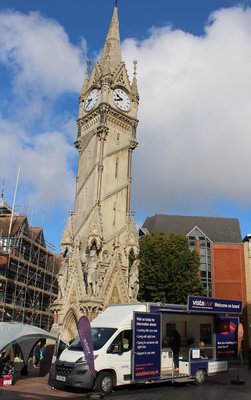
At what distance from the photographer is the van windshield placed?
14.0 m

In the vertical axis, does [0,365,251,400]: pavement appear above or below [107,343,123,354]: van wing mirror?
below

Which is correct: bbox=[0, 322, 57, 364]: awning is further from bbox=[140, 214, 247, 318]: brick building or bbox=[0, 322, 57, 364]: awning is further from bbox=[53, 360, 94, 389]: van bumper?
bbox=[140, 214, 247, 318]: brick building

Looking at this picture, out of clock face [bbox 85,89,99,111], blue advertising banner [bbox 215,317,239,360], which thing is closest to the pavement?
blue advertising banner [bbox 215,317,239,360]

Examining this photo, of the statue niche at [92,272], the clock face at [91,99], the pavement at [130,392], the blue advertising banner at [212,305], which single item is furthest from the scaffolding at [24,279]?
the blue advertising banner at [212,305]

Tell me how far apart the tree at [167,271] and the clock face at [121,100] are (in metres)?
13.0

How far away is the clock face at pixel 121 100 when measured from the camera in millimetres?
34531

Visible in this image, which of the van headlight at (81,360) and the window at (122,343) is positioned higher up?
the window at (122,343)

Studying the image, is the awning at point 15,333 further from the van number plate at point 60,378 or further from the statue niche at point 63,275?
the statue niche at point 63,275

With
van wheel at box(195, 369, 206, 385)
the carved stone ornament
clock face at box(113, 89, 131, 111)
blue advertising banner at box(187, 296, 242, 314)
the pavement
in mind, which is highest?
clock face at box(113, 89, 131, 111)

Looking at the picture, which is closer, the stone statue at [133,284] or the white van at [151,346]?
the white van at [151,346]

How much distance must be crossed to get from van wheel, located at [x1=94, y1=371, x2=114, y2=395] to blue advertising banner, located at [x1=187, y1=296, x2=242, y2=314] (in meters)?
4.23

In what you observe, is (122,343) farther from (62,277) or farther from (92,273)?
(62,277)

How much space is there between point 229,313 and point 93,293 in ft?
35.5

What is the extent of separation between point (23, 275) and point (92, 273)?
16.8 m
